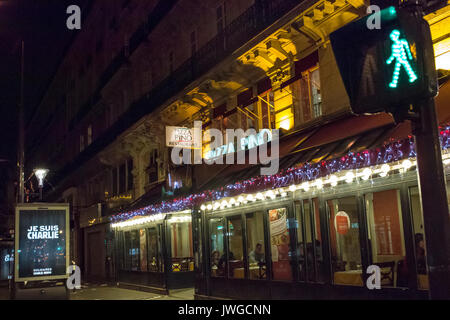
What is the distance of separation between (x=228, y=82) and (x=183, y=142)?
8.81 ft

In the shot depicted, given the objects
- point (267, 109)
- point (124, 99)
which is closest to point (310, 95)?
point (267, 109)

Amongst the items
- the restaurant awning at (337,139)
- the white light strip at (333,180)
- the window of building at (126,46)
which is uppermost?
the window of building at (126,46)

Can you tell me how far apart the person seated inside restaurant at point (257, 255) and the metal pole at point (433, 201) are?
31.5 ft

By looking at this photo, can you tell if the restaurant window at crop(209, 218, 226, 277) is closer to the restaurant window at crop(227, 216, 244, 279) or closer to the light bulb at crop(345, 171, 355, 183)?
the restaurant window at crop(227, 216, 244, 279)

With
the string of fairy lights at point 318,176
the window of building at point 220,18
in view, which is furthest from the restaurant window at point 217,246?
the window of building at point 220,18

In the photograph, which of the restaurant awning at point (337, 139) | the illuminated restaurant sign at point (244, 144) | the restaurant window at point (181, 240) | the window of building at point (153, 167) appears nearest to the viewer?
the restaurant awning at point (337, 139)

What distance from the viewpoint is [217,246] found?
49.6ft

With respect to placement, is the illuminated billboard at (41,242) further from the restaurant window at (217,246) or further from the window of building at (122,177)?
the window of building at (122,177)

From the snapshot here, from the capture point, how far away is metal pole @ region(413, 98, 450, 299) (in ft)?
12.0

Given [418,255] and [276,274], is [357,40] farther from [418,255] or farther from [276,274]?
[276,274]

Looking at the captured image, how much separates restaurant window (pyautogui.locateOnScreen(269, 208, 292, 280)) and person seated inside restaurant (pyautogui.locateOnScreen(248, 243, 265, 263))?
0.53m

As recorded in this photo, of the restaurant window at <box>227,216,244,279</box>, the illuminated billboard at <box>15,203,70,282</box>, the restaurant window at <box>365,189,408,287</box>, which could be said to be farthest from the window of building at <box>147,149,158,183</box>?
the restaurant window at <box>365,189,408,287</box>

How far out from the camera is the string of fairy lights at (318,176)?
8117 mm

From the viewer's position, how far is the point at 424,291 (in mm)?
8766
